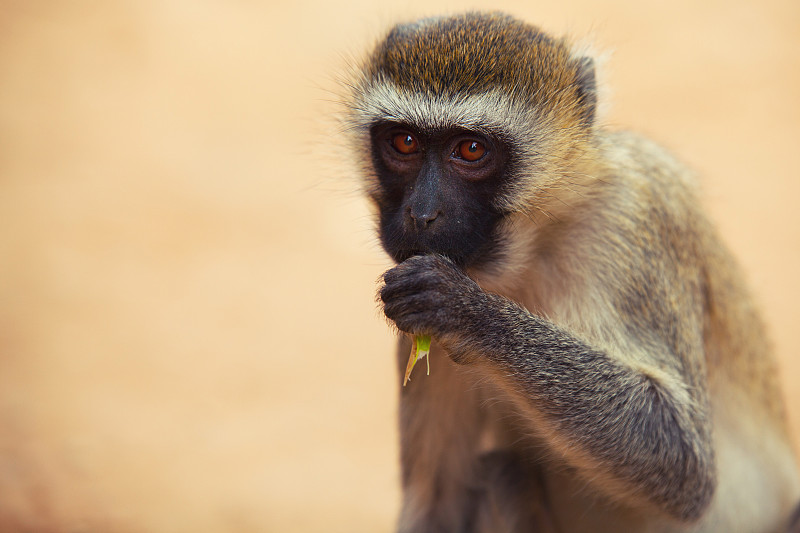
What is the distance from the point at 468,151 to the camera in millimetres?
3107

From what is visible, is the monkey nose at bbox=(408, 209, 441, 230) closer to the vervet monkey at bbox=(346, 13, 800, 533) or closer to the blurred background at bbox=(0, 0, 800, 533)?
the vervet monkey at bbox=(346, 13, 800, 533)

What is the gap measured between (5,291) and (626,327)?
570cm

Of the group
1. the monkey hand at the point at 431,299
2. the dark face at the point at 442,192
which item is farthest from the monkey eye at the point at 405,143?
the monkey hand at the point at 431,299

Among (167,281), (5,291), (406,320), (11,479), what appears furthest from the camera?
(167,281)

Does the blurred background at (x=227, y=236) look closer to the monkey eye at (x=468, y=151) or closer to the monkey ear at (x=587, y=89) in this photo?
the monkey ear at (x=587, y=89)

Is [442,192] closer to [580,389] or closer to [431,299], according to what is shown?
[431,299]

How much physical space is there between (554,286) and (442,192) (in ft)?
2.63

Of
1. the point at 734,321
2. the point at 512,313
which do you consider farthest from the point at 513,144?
the point at 734,321

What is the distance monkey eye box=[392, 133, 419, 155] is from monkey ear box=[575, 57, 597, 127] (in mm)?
741

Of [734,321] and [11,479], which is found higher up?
[734,321]

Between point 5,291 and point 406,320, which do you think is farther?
point 5,291

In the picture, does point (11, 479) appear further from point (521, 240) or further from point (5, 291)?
point (521, 240)

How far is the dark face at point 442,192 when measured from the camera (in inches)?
115

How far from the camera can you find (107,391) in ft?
21.2
